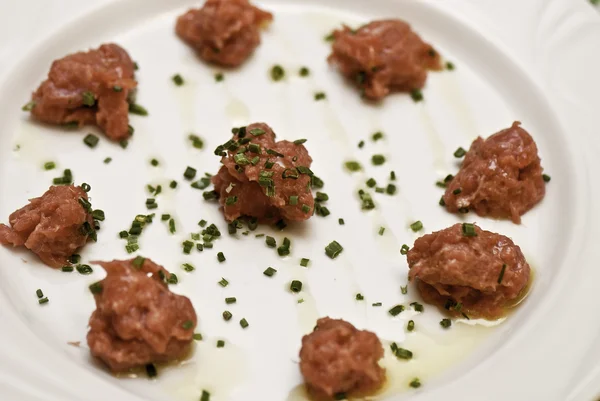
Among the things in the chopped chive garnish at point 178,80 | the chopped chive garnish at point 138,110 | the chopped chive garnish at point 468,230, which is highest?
the chopped chive garnish at point 468,230

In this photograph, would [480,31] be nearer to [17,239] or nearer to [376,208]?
[376,208]

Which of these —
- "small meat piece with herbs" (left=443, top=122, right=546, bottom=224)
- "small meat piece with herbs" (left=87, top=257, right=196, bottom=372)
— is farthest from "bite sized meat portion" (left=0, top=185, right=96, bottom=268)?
"small meat piece with herbs" (left=443, top=122, right=546, bottom=224)

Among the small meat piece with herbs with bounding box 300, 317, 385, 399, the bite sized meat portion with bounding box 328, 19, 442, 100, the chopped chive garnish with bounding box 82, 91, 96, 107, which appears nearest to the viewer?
the small meat piece with herbs with bounding box 300, 317, 385, 399

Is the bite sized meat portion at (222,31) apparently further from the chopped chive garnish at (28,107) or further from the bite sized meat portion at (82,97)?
the chopped chive garnish at (28,107)

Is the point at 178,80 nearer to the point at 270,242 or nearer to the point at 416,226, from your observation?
the point at 270,242

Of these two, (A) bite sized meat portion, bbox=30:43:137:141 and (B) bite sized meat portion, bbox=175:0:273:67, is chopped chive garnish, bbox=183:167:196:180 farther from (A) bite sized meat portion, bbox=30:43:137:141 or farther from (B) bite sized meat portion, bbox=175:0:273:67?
(B) bite sized meat portion, bbox=175:0:273:67

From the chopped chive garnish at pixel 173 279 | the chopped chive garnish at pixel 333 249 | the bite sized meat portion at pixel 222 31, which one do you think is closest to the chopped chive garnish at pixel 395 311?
the chopped chive garnish at pixel 333 249

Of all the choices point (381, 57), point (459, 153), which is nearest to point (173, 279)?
point (459, 153)

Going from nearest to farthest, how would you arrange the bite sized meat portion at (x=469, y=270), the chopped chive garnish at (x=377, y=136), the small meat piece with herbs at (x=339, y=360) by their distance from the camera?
the small meat piece with herbs at (x=339, y=360) → the bite sized meat portion at (x=469, y=270) → the chopped chive garnish at (x=377, y=136)
